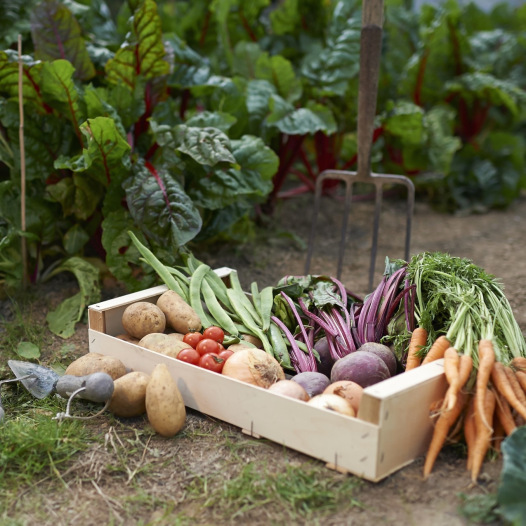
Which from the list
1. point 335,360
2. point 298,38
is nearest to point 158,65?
point 335,360

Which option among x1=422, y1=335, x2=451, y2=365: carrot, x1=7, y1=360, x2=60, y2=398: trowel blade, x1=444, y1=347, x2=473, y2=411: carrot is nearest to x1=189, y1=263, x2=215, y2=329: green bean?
x1=7, y1=360, x2=60, y2=398: trowel blade

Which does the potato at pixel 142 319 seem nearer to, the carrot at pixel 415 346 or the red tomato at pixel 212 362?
the red tomato at pixel 212 362

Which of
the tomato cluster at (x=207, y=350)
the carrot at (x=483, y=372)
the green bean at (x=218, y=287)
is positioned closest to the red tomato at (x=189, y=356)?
the tomato cluster at (x=207, y=350)

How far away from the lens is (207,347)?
277 centimetres

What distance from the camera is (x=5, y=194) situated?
3775 mm

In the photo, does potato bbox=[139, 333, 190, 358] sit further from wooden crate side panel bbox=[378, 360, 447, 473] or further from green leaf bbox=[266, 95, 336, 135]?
green leaf bbox=[266, 95, 336, 135]

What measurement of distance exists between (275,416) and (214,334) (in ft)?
2.02

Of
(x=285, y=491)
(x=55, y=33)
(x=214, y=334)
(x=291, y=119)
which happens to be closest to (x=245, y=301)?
(x=214, y=334)

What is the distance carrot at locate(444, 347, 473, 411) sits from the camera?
2193 millimetres

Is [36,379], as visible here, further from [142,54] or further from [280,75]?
[280,75]

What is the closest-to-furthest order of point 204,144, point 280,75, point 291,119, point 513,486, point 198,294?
1. point 513,486
2. point 198,294
3. point 204,144
4. point 291,119
5. point 280,75

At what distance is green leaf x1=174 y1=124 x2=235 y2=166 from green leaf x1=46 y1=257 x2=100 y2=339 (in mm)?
867

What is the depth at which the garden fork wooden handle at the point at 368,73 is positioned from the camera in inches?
146

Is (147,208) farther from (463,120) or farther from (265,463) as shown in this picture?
(463,120)
